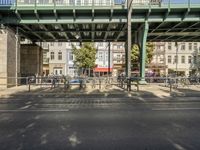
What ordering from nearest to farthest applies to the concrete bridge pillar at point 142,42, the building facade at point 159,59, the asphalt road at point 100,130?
the asphalt road at point 100,130, the concrete bridge pillar at point 142,42, the building facade at point 159,59

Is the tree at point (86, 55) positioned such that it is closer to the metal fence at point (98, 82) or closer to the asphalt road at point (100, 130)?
the metal fence at point (98, 82)

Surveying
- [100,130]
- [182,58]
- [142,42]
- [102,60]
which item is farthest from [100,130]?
[182,58]

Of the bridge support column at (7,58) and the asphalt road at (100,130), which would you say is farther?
the bridge support column at (7,58)

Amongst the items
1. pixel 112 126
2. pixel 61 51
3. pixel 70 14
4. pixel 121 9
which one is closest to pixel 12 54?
pixel 70 14

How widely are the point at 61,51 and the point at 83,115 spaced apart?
59613mm

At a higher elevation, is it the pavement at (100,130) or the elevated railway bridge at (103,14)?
the elevated railway bridge at (103,14)

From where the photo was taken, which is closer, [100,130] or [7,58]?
[100,130]

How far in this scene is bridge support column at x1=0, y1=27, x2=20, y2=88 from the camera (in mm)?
26233

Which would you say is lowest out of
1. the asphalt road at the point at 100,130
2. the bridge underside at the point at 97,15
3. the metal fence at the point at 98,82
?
the asphalt road at the point at 100,130

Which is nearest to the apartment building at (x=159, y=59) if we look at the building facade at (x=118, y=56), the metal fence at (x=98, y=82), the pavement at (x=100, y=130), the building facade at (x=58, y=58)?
the building facade at (x=118, y=56)

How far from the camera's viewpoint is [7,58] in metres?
26.6

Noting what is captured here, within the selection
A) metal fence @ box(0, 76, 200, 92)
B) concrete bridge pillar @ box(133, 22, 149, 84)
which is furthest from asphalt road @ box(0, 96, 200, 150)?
concrete bridge pillar @ box(133, 22, 149, 84)

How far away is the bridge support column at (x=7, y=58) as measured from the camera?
86.1ft

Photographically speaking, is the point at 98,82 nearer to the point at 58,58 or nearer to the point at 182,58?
the point at 58,58
